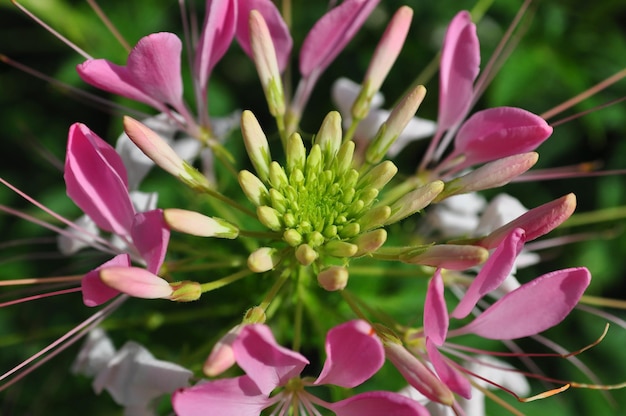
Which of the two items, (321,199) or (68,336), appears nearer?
(321,199)

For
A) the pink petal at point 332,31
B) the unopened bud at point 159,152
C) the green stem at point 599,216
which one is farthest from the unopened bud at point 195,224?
the green stem at point 599,216

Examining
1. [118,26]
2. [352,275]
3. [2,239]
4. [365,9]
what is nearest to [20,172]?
[2,239]

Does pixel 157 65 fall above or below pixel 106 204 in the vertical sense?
above

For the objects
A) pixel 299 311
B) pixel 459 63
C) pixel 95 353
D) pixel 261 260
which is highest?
pixel 459 63

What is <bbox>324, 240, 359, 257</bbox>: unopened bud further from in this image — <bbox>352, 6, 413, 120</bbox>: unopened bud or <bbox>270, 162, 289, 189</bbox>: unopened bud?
<bbox>352, 6, 413, 120</bbox>: unopened bud

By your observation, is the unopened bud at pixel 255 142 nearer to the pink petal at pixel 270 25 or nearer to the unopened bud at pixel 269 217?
the unopened bud at pixel 269 217

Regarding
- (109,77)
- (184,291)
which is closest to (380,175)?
(184,291)

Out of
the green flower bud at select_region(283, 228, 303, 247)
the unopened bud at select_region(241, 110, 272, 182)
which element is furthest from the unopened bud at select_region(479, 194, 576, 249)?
the unopened bud at select_region(241, 110, 272, 182)

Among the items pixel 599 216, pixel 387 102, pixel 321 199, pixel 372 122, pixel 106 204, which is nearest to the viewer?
pixel 106 204

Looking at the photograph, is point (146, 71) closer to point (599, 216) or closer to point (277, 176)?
point (277, 176)
